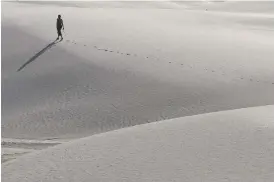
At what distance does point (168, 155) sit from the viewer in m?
5.91

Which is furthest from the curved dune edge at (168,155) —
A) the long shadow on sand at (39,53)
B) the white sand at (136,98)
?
the long shadow on sand at (39,53)

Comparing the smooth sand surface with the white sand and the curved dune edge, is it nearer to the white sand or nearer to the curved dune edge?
the white sand

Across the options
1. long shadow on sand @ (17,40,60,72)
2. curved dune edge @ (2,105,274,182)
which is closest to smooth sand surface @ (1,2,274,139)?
long shadow on sand @ (17,40,60,72)

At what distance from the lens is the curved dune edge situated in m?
5.33

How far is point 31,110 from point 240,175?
5.88 m

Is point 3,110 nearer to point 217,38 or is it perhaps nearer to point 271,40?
point 217,38

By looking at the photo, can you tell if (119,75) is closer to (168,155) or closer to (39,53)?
(39,53)

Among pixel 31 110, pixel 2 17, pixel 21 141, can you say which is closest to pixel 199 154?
pixel 21 141

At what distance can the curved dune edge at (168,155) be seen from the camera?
5.33m

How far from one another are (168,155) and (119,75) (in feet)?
18.5

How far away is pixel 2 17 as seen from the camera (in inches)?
761

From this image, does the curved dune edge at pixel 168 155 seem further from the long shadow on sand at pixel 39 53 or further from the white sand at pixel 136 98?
the long shadow on sand at pixel 39 53

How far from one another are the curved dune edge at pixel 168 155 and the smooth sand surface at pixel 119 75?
201cm

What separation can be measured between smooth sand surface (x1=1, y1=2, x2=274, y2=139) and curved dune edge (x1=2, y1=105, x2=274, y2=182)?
2.01 meters
